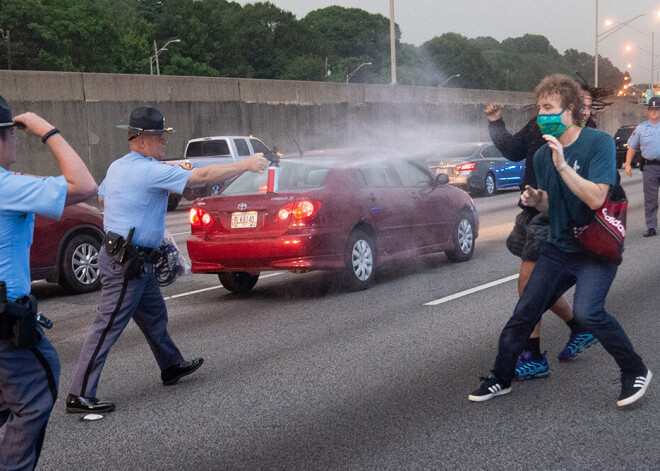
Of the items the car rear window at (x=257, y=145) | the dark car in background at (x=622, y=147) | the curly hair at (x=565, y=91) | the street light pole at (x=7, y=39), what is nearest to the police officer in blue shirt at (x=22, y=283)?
the curly hair at (x=565, y=91)

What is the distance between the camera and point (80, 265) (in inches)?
405

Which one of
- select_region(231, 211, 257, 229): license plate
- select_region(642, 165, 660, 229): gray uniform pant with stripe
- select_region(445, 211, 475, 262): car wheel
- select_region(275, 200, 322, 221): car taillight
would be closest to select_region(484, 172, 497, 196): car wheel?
select_region(642, 165, 660, 229): gray uniform pant with stripe

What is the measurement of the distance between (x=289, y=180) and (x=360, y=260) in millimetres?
1170

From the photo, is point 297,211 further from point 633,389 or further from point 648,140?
point 648,140

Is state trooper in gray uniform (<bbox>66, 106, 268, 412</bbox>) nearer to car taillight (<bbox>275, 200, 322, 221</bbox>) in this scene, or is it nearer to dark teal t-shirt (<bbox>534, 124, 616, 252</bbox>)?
dark teal t-shirt (<bbox>534, 124, 616, 252</bbox>)

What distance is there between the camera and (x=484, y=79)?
134 m

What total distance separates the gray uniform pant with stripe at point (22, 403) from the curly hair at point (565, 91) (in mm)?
3125

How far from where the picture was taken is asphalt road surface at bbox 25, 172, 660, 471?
4461 millimetres

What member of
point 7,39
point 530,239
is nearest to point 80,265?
point 530,239

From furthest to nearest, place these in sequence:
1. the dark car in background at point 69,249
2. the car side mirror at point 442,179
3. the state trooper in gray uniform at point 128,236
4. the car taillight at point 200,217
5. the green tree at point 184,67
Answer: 1. the green tree at point 184,67
2. the car side mirror at point 442,179
3. the dark car in background at point 69,249
4. the car taillight at point 200,217
5. the state trooper in gray uniform at point 128,236

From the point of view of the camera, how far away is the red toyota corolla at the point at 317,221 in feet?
29.4

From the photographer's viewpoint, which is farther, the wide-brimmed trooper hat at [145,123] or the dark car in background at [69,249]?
the dark car in background at [69,249]

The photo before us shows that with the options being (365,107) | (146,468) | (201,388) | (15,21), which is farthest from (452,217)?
(15,21)

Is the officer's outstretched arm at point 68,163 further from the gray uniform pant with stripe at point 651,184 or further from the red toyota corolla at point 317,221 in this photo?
the gray uniform pant with stripe at point 651,184
